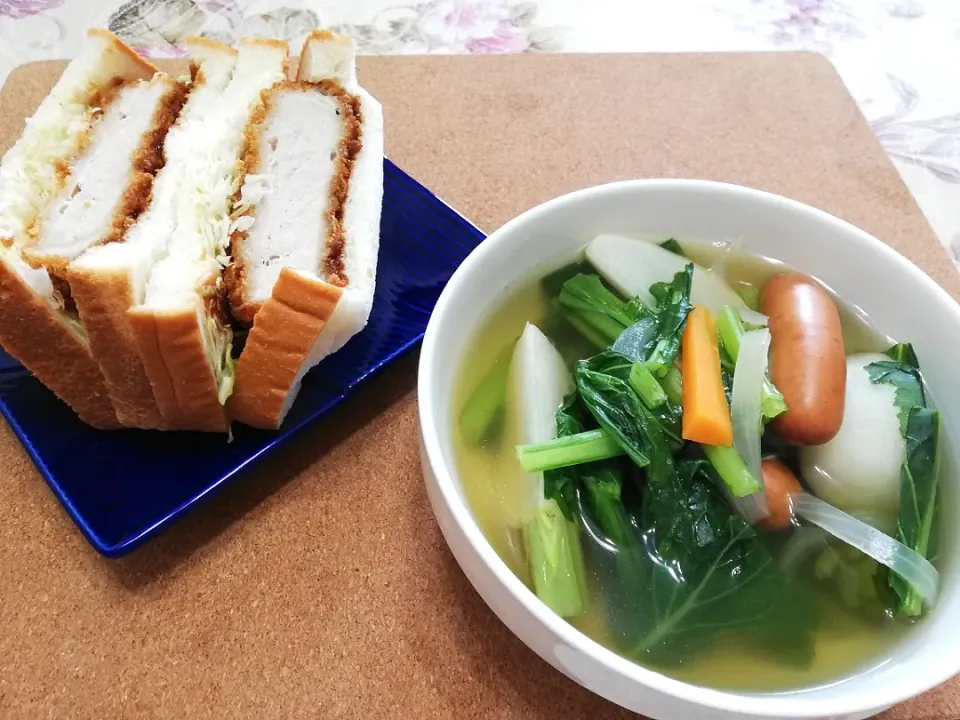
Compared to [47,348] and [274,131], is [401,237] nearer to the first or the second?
[274,131]

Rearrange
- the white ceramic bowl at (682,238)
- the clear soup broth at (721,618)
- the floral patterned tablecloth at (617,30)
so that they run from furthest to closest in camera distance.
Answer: the floral patterned tablecloth at (617,30) < the clear soup broth at (721,618) < the white ceramic bowl at (682,238)

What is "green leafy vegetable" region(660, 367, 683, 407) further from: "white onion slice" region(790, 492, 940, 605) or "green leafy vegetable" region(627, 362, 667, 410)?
"white onion slice" region(790, 492, 940, 605)

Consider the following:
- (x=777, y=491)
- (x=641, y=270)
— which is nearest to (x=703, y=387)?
(x=777, y=491)

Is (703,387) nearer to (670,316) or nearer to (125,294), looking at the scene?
(670,316)

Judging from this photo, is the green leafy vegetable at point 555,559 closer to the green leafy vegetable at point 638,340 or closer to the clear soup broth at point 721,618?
the clear soup broth at point 721,618

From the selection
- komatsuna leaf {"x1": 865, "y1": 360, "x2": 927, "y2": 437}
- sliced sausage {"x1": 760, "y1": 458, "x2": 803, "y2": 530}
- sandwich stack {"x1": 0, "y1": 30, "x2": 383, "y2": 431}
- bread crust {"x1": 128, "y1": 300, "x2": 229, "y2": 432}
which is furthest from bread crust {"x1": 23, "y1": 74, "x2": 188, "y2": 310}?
→ komatsuna leaf {"x1": 865, "y1": 360, "x2": 927, "y2": 437}

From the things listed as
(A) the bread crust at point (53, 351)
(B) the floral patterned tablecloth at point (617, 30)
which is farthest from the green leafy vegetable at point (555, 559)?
(B) the floral patterned tablecloth at point (617, 30)
